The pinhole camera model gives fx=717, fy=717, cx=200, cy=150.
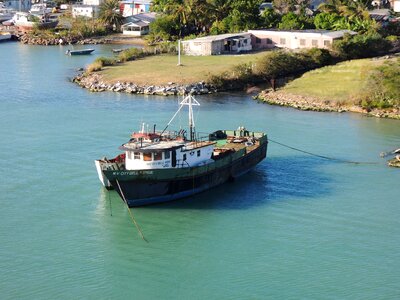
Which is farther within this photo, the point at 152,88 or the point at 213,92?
the point at 213,92

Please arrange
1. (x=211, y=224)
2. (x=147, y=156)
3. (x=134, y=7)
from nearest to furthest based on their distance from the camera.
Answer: (x=211, y=224)
(x=147, y=156)
(x=134, y=7)

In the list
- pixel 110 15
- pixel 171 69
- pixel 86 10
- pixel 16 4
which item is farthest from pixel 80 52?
pixel 16 4

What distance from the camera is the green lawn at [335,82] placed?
190ft

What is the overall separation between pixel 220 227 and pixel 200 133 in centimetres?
1502

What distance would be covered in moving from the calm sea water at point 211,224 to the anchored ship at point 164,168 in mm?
759

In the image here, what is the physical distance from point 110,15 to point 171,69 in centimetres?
3738

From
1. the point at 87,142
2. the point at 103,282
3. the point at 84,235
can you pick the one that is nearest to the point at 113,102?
the point at 87,142

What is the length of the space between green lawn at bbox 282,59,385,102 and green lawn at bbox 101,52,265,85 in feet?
23.6

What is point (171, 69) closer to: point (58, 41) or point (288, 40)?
point (288, 40)

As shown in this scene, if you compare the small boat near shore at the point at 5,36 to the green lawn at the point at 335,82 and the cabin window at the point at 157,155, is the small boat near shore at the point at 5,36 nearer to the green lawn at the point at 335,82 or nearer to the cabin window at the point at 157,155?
the green lawn at the point at 335,82

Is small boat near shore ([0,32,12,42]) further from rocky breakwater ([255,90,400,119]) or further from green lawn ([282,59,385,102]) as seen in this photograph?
rocky breakwater ([255,90,400,119])

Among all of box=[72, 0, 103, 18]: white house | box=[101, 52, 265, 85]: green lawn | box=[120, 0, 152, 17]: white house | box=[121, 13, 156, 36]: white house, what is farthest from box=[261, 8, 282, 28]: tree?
box=[72, 0, 103, 18]: white house

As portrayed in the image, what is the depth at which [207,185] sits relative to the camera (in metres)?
37.1

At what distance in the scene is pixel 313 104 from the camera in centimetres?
5700
